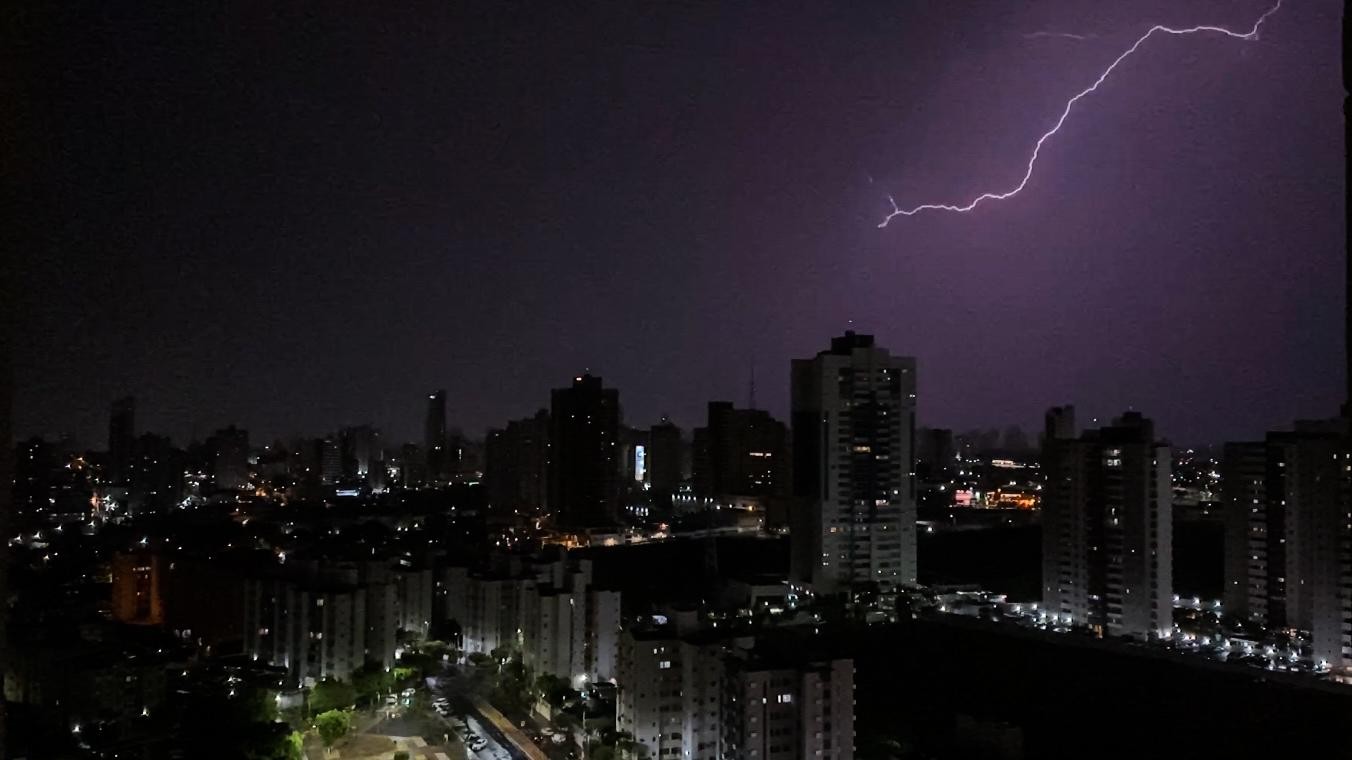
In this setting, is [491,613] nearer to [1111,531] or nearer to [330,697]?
[330,697]

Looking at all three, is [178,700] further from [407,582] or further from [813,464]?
[813,464]

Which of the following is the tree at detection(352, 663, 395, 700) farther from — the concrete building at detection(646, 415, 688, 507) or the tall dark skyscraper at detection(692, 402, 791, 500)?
the concrete building at detection(646, 415, 688, 507)

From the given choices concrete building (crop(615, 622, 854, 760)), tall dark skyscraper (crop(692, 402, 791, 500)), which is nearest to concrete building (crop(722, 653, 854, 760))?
concrete building (crop(615, 622, 854, 760))

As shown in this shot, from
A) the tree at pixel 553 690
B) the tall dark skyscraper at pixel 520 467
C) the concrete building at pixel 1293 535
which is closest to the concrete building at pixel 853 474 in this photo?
the concrete building at pixel 1293 535

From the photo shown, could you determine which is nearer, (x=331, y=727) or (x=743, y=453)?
(x=331, y=727)

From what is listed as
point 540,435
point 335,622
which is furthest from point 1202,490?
point 335,622

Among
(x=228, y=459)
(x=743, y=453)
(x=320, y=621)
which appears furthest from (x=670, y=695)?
(x=228, y=459)
